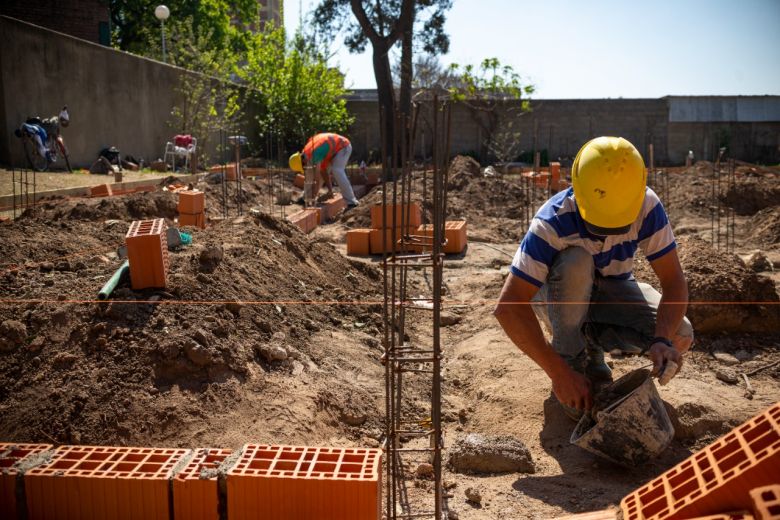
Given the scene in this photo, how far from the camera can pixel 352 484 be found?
7.29 ft

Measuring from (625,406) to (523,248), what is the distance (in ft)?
2.79

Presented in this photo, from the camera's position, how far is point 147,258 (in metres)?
4.05

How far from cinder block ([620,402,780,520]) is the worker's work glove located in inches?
42.9

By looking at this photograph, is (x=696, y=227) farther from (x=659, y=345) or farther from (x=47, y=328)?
(x=47, y=328)

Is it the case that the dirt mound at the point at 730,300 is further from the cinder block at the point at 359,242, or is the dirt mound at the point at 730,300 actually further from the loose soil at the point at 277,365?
the cinder block at the point at 359,242

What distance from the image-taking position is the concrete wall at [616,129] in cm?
2569

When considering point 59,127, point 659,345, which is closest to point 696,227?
point 659,345

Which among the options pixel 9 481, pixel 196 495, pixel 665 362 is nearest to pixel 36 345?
pixel 9 481

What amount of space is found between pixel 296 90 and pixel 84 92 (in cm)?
898

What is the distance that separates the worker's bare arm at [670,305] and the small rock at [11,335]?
10.5 ft

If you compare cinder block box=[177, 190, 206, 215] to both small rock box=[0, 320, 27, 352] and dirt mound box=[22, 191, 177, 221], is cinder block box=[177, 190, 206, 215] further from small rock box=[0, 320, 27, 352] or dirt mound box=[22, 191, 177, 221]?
small rock box=[0, 320, 27, 352]

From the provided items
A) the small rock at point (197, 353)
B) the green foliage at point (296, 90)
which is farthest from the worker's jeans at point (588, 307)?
the green foliage at point (296, 90)

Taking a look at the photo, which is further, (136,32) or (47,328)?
(136,32)

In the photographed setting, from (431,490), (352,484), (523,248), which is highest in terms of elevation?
(523,248)
